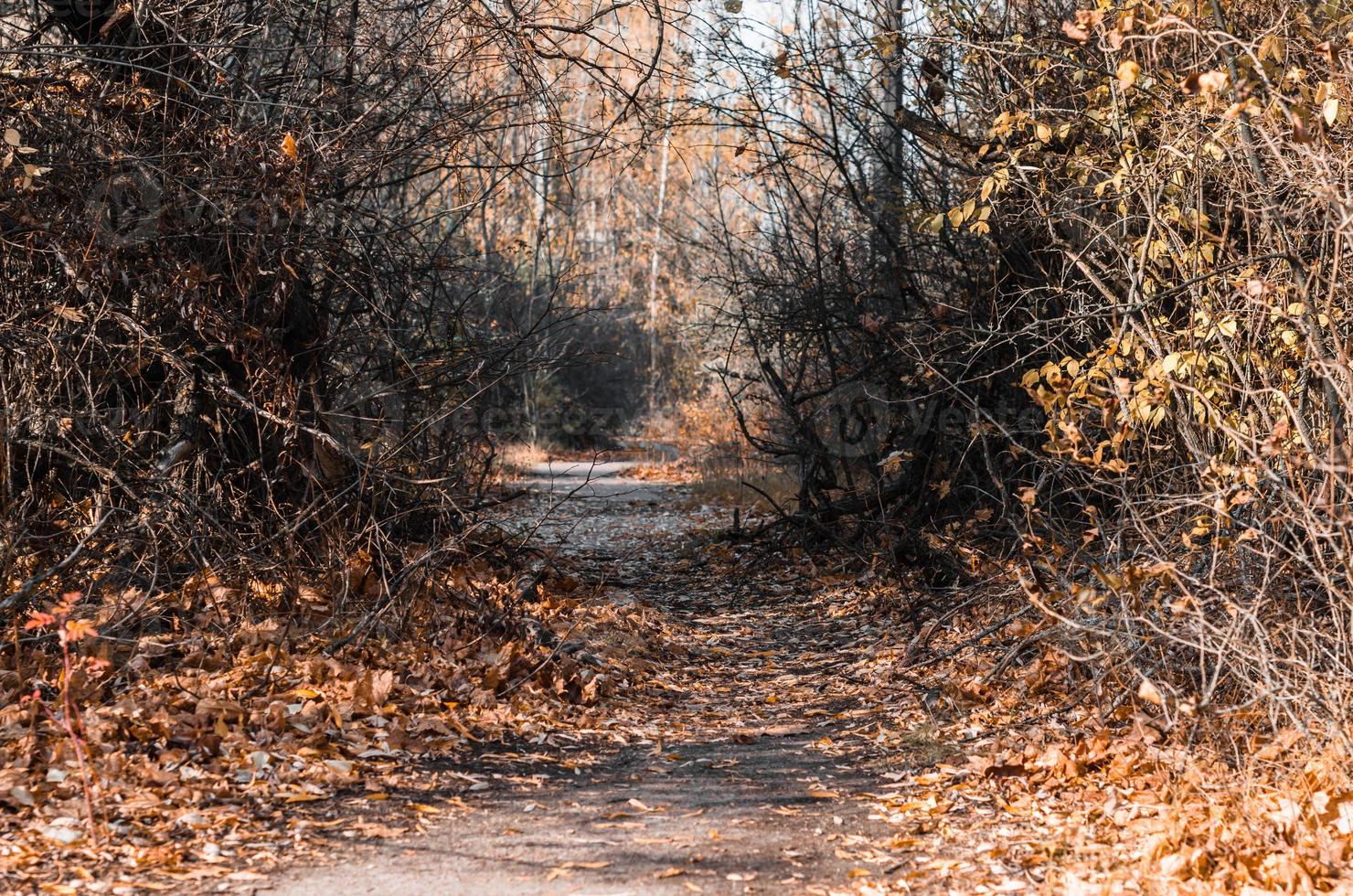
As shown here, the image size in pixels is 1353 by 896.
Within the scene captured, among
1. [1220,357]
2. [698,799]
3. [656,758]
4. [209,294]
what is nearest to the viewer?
[698,799]

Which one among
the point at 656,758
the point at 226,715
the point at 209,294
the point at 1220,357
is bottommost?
the point at 656,758

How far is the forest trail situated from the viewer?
135 inches

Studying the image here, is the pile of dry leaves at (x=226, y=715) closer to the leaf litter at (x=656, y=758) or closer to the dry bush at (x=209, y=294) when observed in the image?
the leaf litter at (x=656, y=758)

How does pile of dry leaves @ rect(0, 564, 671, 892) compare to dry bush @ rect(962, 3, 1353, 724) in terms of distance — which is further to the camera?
dry bush @ rect(962, 3, 1353, 724)

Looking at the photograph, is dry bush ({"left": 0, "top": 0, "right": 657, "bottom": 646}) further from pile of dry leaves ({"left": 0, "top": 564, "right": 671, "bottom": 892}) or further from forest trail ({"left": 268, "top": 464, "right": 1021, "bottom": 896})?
forest trail ({"left": 268, "top": 464, "right": 1021, "bottom": 896})

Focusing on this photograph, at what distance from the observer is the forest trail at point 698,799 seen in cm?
342

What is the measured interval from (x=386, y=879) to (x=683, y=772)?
61.9 inches

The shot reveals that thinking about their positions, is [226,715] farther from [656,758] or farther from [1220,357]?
[1220,357]

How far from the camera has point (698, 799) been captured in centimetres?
426

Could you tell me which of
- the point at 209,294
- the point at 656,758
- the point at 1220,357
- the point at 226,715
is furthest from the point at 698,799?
the point at 209,294

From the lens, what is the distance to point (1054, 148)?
6.20 m

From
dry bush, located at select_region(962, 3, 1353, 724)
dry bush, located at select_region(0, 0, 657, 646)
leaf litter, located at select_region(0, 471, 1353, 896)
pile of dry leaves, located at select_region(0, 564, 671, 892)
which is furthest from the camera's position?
dry bush, located at select_region(0, 0, 657, 646)

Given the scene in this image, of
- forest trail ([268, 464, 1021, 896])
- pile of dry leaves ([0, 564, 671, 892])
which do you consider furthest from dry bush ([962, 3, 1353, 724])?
pile of dry leaves ([0, 564, 671, 892])

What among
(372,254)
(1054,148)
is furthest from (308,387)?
(1054,148)
